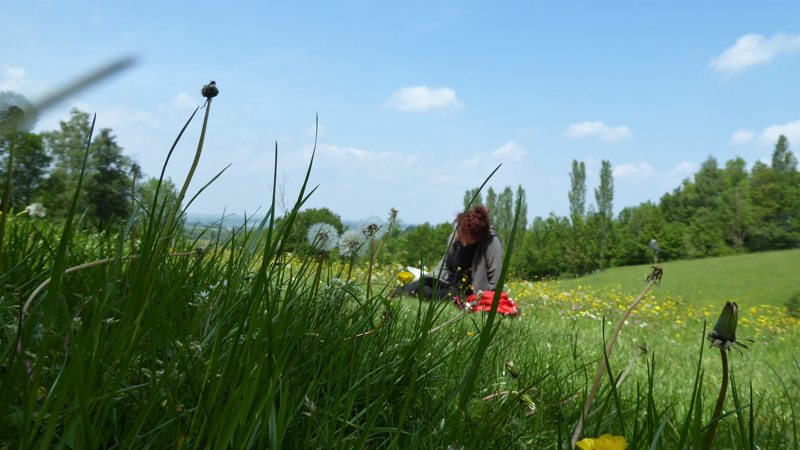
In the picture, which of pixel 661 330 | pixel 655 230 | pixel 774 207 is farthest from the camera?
pixel 774 207

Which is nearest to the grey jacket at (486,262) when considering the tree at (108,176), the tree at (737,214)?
the tree at (108,176)

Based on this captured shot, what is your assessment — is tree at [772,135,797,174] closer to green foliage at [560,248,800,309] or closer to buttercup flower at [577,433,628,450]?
green foliage at [560,248,800,309]

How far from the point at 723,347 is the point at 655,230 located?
56297 millimetres

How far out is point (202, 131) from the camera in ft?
2.85

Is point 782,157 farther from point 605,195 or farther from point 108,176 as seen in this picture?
point 108,176

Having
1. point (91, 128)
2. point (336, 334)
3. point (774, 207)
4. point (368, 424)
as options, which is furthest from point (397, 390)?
point (774, 207)

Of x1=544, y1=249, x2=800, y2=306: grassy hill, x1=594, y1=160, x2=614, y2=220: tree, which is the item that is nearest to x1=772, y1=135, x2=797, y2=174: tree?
x1=594, y1=160, x2=614, y2=220: tree

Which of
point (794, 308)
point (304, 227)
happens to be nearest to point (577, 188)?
point (794, 308)

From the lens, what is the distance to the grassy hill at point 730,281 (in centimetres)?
2478

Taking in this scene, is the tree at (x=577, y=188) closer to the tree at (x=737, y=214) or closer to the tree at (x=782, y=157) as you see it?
the tree at (x=737, y=214)

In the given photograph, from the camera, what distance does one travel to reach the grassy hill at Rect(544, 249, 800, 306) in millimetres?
24781

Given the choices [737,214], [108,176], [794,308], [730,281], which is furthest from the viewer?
[737,214]

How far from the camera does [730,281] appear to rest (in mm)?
29203

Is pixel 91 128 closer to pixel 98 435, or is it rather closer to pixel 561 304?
pixel 98 435
